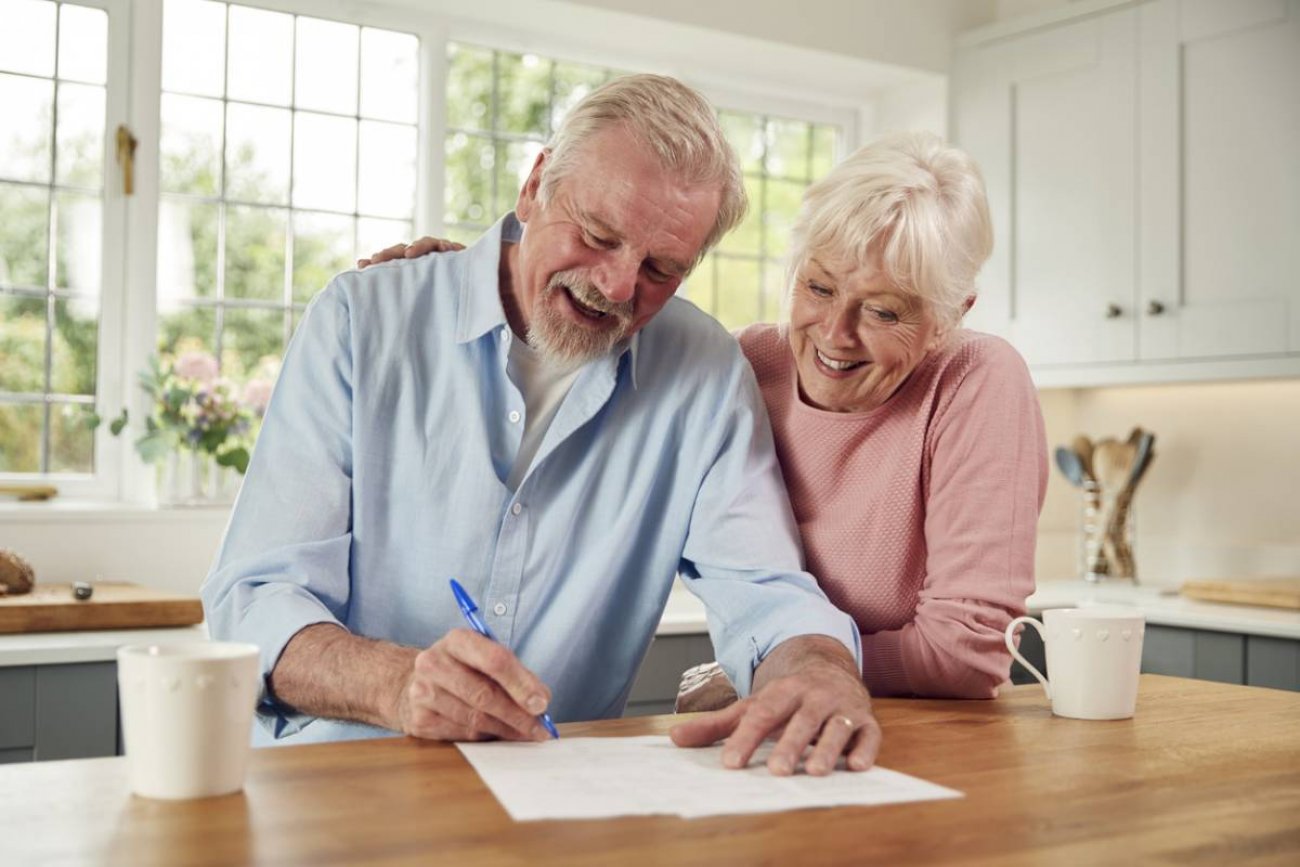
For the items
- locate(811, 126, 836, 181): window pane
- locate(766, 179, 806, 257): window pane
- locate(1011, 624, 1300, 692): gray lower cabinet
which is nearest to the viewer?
locate(1011, 624, 1300, 692): gray lower cabinet

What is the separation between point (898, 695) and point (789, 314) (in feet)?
1.67

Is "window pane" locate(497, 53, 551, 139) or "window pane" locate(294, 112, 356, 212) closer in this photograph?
"window pane" locate(294, 112, 356, 212)

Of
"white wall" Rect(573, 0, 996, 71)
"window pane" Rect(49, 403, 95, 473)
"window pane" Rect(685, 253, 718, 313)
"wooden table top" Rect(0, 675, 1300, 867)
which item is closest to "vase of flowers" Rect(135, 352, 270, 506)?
"window pane" Rect(49, 403, 95, 473)

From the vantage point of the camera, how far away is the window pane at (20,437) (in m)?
3.17

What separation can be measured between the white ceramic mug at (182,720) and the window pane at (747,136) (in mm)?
3453

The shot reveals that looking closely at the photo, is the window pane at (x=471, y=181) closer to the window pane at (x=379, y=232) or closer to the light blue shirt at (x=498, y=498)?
the window pane at (x=379, y=232)

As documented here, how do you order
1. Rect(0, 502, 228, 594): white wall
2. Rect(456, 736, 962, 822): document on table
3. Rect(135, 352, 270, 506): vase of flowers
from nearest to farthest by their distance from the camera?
Rect(456, 736, 962, 822): document on table < Rect(0, 502, 228, 594): white wall < Rect(135, 352, 270, 506): vase of flowers

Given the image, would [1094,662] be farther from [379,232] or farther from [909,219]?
[379,232]

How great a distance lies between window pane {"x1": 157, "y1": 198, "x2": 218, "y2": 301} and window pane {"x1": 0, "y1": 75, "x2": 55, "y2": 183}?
0.29 metres

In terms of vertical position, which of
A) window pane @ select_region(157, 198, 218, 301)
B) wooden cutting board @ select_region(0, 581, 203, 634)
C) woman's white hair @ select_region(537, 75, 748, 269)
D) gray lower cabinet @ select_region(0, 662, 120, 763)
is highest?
window pane @ select_region(157, 198, 218, 301)

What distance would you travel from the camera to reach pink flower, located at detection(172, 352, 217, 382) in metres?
3.14

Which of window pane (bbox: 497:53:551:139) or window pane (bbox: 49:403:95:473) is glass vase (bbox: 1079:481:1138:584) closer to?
window pane (bbox: 497:53:551:139)

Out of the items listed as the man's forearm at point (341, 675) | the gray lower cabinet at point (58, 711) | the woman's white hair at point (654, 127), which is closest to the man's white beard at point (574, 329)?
the woman's white hair at point (654, 127)

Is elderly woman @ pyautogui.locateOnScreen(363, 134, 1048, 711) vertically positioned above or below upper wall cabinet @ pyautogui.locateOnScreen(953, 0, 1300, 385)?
below
